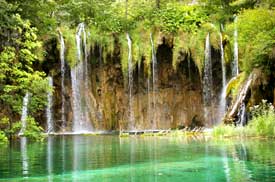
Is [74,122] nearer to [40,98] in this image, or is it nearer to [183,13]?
[183,13]

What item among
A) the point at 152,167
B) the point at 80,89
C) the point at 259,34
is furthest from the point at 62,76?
the point at 152,167

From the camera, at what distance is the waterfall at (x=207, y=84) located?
103ft

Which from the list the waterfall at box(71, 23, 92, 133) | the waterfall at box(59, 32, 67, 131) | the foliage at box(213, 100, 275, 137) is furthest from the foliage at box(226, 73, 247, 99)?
the waterfall at box(59, 32, 67, 131)

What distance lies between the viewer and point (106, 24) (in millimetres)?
33594

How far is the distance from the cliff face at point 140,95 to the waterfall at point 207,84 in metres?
0.47

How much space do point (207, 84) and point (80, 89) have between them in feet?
27.7

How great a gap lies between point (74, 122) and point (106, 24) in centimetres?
712

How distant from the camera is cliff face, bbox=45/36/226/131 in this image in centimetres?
3250

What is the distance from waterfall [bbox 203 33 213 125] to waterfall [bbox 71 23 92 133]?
7.78 meters

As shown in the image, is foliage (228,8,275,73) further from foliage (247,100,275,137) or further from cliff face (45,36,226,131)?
cliff face (45,36,226,131)

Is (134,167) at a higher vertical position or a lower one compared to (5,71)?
lower

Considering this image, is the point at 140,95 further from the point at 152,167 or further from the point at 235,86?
the point at 152,167

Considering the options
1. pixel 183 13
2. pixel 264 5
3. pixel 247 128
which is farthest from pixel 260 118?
pixel 183 13

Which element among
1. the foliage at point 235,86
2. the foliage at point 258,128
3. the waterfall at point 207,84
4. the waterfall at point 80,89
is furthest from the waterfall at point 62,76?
the foliage at point 258,128
